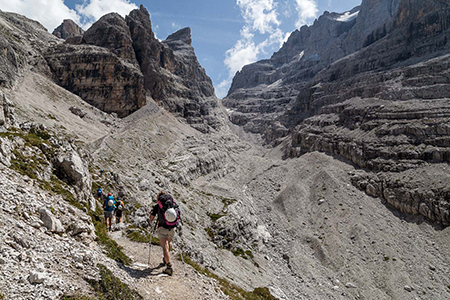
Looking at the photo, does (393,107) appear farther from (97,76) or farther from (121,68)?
(97,76)

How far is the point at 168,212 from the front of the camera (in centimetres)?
1090

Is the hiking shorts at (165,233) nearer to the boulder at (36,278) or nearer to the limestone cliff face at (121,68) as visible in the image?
the boulder at (36,278)

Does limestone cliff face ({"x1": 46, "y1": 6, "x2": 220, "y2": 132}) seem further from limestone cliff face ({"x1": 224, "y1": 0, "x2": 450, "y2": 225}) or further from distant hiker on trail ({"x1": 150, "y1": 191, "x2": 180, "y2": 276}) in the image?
distant hiker on trail ({"x1": 150, "y1": 191, "x2": 180, "y2": 276})

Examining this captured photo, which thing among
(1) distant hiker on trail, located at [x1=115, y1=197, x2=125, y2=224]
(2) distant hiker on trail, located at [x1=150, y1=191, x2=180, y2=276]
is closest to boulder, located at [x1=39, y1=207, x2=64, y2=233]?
(2) distant hiker on trail, located at [x1=150, y1=191, x2=180, y2=276]

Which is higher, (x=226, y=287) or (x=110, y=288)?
(x=110, y=288)

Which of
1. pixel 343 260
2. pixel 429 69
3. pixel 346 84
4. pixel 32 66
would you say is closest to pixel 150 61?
pixel 32 66

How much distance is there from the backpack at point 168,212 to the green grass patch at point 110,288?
292 cm

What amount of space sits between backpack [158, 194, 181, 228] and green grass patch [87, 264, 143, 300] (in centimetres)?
292

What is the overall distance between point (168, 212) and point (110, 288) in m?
3.57

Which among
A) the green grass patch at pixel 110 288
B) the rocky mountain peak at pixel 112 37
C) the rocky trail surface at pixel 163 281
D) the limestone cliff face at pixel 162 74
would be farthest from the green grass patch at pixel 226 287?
the limestone cliff face at pixel 162 74

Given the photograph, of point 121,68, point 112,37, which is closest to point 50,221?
point 121,68

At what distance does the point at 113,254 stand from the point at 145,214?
51.9ft

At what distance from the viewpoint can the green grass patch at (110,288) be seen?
25.5 ft

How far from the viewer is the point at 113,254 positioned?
11008mm
